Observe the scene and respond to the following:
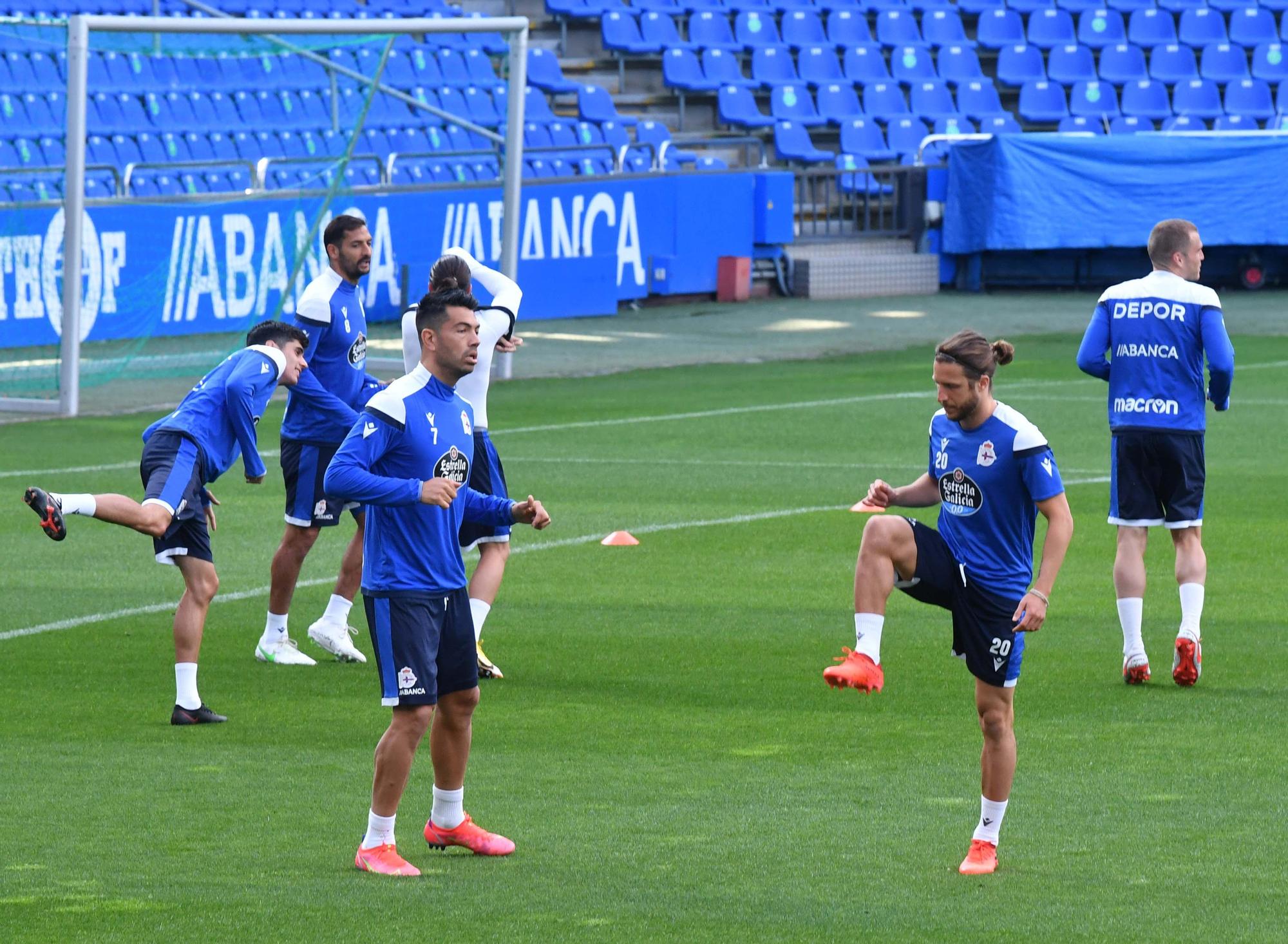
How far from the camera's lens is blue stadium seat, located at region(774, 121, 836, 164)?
104ft

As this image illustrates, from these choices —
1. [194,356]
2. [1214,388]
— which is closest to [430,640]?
[1214,388]

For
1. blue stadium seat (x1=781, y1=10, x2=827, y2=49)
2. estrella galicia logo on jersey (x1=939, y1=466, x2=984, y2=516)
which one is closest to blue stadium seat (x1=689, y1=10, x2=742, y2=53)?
blue stadium seat (x1=781, y1=10, x2=827, y2=49)

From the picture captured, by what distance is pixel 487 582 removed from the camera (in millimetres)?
9508

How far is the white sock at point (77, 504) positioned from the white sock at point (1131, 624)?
448 centimetres

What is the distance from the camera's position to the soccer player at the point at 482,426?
9219 millimetres

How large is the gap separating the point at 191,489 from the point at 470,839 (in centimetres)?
264

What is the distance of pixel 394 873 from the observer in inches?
253

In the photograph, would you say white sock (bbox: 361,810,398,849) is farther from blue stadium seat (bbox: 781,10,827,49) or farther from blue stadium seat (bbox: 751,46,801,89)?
blue stadium seat (bbox: 781,10,827,49)

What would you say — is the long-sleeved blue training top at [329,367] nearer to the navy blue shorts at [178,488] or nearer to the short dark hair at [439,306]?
the navy blue shorts at [178,488]

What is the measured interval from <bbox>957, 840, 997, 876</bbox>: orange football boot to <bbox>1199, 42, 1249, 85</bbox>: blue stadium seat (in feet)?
102

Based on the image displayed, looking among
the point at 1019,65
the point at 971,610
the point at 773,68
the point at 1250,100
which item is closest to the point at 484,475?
the point at 971,610

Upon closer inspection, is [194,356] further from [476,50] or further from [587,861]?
[587,861]

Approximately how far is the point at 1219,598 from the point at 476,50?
1973 centimetres

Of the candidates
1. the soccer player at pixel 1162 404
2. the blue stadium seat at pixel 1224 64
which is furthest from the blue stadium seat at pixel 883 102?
the soccer player at pixel 1162 404
